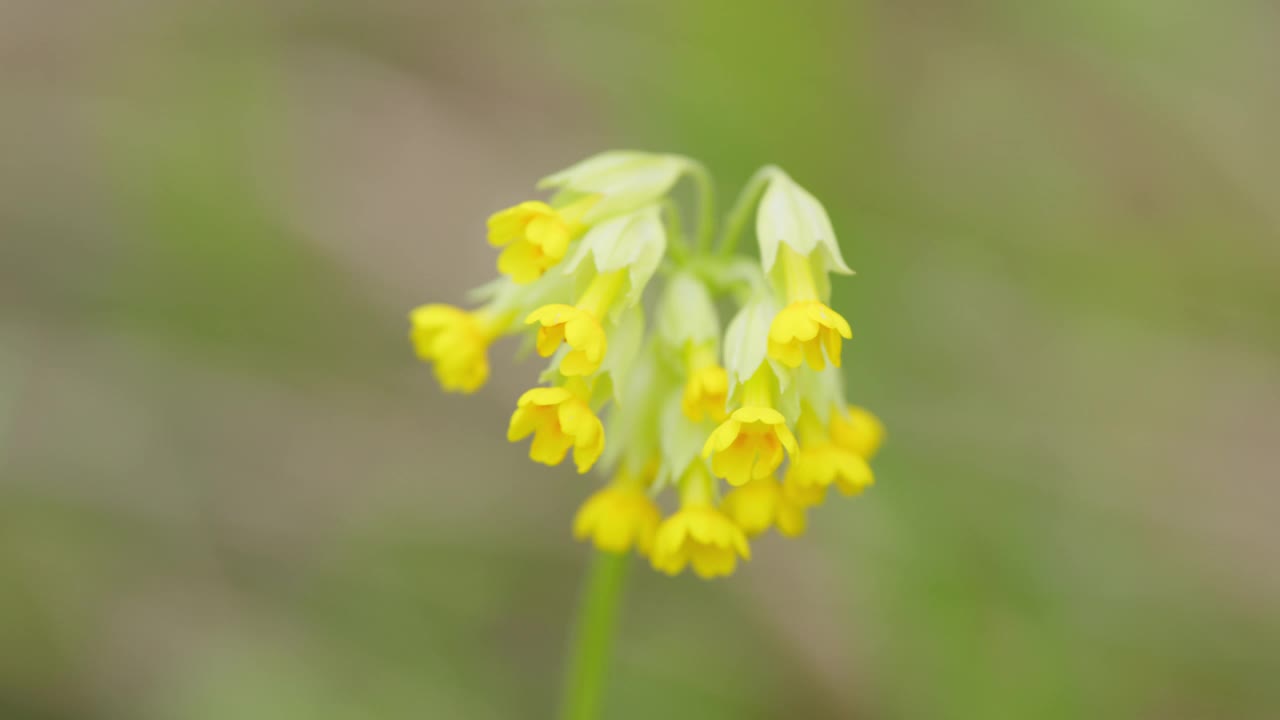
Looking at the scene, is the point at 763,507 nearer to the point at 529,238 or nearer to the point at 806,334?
the point at 806,334

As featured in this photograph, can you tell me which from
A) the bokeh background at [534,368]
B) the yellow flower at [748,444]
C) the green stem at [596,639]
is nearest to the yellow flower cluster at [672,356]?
the yellow flower at [748,444]

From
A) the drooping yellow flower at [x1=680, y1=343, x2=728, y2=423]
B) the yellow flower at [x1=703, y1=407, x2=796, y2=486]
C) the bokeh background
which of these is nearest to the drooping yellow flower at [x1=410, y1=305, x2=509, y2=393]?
the drooping yellow flower at [x1=680, y1=343, x2=728, y2=423]

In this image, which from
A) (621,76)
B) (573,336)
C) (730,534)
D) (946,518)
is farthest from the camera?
(621,76)

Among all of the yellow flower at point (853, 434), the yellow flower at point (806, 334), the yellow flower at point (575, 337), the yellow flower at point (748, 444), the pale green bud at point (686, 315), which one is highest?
the pale green bud at point (686, 315)

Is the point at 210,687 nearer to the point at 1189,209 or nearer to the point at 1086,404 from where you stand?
the point at 1086,404

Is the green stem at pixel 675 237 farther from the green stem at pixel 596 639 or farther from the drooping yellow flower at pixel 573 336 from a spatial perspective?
the green stem at pixel 596 639

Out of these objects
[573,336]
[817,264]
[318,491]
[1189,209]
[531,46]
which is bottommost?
[573,336]

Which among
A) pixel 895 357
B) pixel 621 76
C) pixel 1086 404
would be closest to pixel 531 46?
pixel 621 76

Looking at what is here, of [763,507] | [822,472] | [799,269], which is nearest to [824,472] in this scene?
[822,472]
